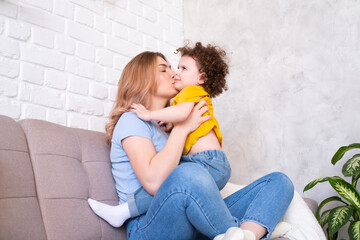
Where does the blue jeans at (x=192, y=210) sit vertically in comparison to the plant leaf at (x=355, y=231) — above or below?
above

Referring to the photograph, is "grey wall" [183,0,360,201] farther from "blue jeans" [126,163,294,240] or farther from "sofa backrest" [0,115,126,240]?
"sofa backrest" [0,115,126,240]

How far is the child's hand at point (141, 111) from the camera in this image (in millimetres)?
1506

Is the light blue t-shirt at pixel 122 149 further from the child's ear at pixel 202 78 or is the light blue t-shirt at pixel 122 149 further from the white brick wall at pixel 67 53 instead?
the white brick wall at pixel 67 53

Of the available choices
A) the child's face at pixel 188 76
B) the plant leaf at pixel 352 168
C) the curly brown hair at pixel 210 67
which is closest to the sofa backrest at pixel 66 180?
the child's face at pixel 188 76

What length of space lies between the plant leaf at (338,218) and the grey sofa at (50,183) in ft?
3.16

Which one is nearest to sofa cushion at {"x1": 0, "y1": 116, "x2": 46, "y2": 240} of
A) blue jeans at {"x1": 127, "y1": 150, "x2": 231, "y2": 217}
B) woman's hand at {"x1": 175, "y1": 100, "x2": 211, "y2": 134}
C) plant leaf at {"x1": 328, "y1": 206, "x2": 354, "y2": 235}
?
blue jeans at {"x1": 127, "y1": 150, "x2": 231, "y2": 217}

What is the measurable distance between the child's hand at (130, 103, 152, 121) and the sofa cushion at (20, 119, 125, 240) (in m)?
0.25

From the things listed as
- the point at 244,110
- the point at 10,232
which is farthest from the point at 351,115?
the point at 10,232

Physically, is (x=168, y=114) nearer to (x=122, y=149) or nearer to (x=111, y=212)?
(x=122, y=149)

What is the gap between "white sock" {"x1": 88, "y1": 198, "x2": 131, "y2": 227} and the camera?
1356 mm

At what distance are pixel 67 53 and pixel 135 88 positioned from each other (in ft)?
1.68

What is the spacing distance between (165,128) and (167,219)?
72cm

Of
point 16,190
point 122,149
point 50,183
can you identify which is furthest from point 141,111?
point 16,190

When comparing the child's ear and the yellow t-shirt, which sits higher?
the child's ear
